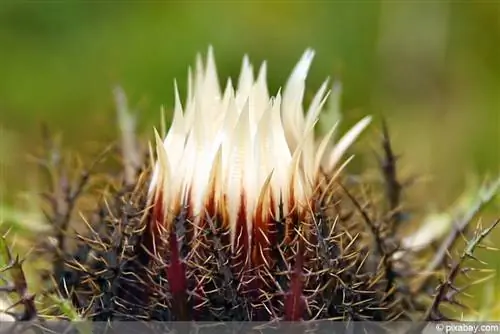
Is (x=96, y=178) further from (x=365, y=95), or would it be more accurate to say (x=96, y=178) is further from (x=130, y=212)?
(x=365, y=95)

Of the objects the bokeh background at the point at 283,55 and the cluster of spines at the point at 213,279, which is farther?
the bokeh background at the point at 283,55

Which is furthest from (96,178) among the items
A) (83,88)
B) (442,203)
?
(83,88)

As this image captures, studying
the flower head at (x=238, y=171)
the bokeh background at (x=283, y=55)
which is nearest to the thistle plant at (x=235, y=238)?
the flower head at (x=238, y=171)

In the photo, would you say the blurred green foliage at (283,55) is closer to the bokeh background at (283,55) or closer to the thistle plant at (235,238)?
the bokeh background at (283,55)

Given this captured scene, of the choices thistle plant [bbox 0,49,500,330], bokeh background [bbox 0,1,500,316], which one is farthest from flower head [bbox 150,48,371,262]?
bokeh background [bbox 0,1,500,316]

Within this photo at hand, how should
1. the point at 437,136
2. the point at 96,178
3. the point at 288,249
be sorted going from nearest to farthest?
the point at 288,249 → the point at 96,178 → the point at 437,136

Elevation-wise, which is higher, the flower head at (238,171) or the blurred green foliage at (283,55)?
the blurred green foliage at (283,55)

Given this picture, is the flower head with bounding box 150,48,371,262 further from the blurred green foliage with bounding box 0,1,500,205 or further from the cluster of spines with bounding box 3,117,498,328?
the blurred green foliage with bounding box 0,1,500,205
